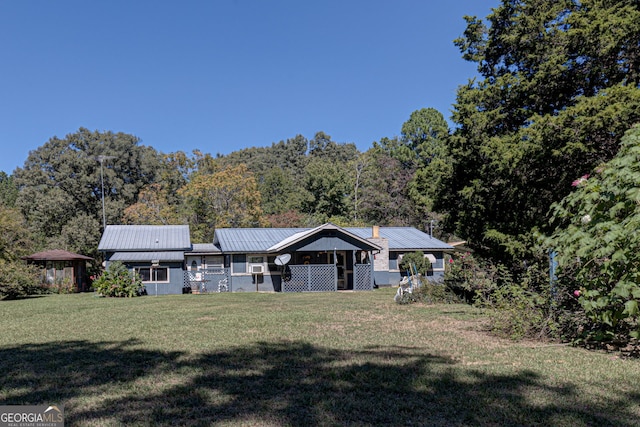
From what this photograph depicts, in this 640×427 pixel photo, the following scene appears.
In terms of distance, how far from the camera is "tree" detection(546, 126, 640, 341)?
566 cm

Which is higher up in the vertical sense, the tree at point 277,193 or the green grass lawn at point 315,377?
the tree at point 277,193

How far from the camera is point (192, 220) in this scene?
3969 cm

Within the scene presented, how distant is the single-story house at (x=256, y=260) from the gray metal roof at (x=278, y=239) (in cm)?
6

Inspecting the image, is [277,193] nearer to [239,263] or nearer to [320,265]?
[239,263]

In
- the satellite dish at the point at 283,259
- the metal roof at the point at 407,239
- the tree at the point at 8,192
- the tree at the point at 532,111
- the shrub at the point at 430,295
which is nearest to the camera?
the tree at the point at 532,111

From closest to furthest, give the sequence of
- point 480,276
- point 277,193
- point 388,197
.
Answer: point 480,276, point 388,197, point 277,193

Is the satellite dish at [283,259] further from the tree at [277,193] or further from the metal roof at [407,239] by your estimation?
the tree at [277,193]

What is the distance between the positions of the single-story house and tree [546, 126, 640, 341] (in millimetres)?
19682

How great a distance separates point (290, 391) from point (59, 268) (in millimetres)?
29301

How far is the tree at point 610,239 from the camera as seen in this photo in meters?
5.66

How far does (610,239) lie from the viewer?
5.68 m

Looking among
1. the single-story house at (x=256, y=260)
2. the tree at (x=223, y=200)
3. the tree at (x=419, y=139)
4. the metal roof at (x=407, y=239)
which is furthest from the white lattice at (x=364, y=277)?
the tree at (x=419, y=139)

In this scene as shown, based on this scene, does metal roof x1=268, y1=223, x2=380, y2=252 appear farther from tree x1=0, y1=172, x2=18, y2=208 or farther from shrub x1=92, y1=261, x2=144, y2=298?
tree x1=0, y1=172, x2=18, y2=208

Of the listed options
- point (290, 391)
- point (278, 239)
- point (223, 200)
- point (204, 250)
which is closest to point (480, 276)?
point (290, 391)
